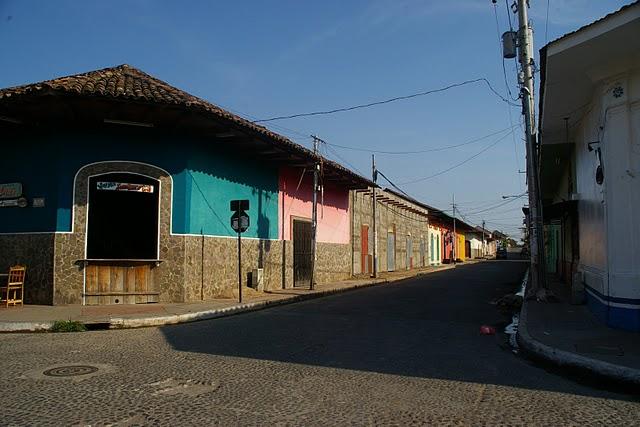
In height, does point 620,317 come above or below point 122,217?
below

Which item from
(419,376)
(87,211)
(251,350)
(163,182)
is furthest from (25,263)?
(419,376)

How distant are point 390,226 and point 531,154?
69.9ft

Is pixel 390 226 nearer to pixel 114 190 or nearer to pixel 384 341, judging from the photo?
pixel 114 190

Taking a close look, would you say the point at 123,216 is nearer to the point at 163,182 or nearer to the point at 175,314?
the point at 163,182

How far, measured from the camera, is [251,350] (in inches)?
314

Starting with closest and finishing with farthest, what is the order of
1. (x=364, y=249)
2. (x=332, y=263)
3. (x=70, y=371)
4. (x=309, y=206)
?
(x=70, y=371) → (x=309, y=206) → (x=332, y=263) → (x=364, y=249)

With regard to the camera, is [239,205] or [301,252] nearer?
[239,205]

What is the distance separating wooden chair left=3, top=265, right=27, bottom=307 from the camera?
12.7 metres

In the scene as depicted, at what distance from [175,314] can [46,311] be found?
293cm

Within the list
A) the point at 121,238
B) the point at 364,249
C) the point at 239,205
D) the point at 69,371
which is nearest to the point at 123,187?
the point at 121,238

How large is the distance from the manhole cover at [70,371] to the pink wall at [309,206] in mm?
12733

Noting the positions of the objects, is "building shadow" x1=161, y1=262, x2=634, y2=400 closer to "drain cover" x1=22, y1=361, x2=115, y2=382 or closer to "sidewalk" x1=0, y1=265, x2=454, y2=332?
"sidewalk" x1=0, y1=265, x2=454, y2=332

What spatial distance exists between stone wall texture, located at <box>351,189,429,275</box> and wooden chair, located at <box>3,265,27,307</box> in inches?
655

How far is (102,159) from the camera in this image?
13.4 meters
